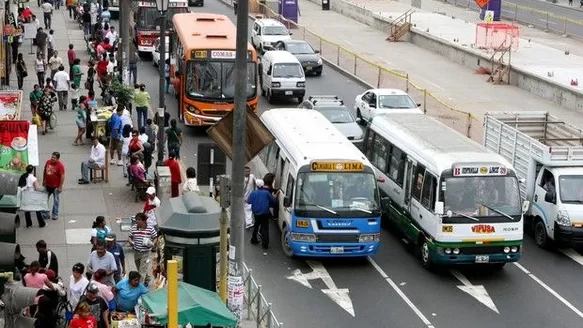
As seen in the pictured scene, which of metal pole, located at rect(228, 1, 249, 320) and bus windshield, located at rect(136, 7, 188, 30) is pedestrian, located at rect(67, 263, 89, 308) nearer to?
metal pole, located at rect(228, 1, 249, 320)

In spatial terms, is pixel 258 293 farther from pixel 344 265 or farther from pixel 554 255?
pixel 554 255

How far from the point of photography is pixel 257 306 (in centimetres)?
1858

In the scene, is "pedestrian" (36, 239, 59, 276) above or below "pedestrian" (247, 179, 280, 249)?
above

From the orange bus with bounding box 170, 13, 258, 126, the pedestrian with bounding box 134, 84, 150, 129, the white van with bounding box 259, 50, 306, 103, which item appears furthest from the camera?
the white van with bounding box 259, 50, 306, 103

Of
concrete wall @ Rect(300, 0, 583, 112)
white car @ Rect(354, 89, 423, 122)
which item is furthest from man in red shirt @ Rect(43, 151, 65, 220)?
concrete wall @ Rect(300, 0, 583, 112)

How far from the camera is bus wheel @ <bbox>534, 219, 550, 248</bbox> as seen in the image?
24.9m

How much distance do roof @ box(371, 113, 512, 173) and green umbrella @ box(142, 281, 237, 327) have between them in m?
7.94

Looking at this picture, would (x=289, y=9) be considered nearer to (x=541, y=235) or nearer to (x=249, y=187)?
(x=249, y=187)

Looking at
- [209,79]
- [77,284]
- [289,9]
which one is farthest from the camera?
[289,9]

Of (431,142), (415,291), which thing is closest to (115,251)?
(415,291)

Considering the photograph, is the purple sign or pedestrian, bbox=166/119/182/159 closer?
pedestrian, bbox=166/119/182/159

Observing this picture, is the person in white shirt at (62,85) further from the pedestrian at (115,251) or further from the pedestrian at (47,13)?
the pedestrian at (115,251)

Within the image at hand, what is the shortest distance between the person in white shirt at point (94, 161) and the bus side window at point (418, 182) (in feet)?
26.8

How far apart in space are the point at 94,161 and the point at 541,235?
1070cm
